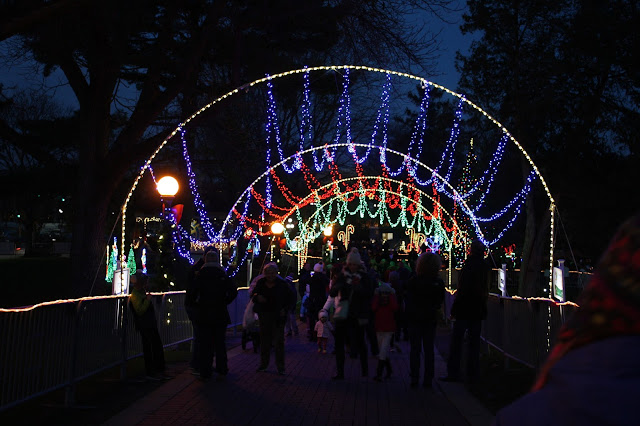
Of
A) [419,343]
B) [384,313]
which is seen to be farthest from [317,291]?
[419,343]

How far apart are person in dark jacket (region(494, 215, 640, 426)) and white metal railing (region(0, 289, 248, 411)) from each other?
7117 mm

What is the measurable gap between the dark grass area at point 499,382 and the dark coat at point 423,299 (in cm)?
113

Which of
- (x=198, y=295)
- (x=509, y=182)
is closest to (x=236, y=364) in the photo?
(x=198, y=295)

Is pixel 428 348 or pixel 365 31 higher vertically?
pixel 365 31

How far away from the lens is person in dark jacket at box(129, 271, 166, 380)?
11930 millimetres

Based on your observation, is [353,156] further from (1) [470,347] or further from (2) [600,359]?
(2) [600,359]

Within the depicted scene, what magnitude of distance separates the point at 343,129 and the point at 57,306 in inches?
1522

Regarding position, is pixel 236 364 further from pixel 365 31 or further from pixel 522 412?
pixel 522 412

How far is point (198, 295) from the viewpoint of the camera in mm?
12242

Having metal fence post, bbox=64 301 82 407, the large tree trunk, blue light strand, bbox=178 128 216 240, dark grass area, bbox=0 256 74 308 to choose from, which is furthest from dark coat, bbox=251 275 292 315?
dark grass area, bbox=0 256 74 308

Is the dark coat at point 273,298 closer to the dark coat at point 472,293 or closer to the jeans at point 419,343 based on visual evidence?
the jeans at point 419,343

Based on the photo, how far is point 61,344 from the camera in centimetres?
941

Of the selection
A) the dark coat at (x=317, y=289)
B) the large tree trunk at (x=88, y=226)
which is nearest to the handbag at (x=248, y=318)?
the dark coat at (x=317, y=289)

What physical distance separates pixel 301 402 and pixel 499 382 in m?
3.25
